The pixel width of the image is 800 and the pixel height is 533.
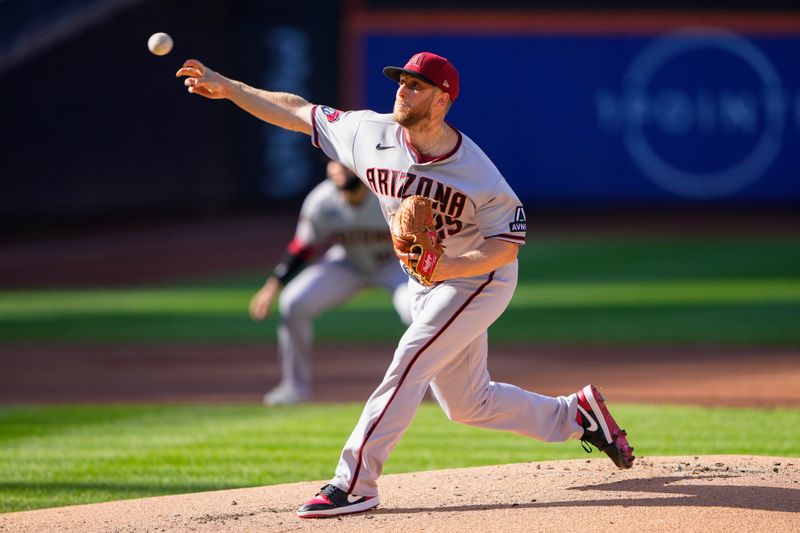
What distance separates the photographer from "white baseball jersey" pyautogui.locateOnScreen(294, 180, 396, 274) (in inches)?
383

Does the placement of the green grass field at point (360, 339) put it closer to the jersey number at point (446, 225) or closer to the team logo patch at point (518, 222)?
the jersey number at point (446, 225)

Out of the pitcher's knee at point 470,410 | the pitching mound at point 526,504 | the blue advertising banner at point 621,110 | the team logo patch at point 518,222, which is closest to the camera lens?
the pitching mound at point 526,504

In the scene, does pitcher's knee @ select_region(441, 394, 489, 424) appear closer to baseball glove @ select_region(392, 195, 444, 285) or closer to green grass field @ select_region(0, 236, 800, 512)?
baseball glove @ select_region(392, 195, 444, 285)

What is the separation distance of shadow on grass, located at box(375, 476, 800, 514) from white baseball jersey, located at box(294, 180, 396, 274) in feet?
14.8

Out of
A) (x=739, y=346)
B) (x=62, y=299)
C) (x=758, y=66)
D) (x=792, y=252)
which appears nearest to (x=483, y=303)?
(x=739, y=346)

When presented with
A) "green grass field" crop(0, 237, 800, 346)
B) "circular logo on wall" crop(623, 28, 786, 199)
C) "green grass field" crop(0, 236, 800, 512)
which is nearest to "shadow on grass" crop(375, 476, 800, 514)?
"green grass field" crop(0, 236, 800, 512)

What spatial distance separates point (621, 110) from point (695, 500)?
21.4 metres

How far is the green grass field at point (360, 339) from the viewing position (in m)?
7.29

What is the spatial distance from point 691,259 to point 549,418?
13762mm

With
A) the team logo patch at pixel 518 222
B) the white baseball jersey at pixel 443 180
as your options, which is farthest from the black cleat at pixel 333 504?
the team logo patch at pixel 518 222

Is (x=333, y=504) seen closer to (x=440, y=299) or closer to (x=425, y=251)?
(x=440, y=299)

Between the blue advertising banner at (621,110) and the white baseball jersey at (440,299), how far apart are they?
2031 cm

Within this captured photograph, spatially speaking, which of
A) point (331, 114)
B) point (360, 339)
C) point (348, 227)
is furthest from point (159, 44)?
point (360, 339)

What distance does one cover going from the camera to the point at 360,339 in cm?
1320
